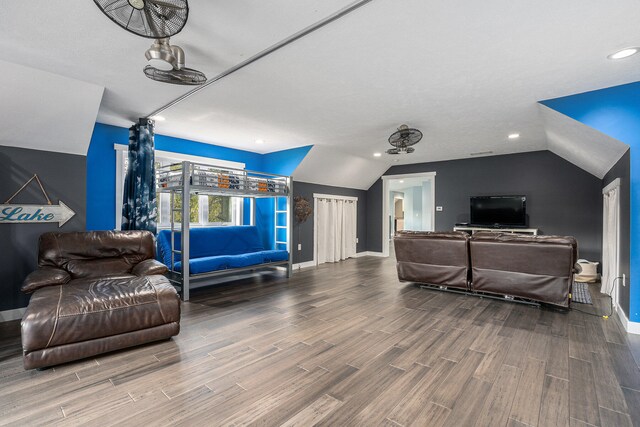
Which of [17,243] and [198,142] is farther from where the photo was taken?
[198,142]

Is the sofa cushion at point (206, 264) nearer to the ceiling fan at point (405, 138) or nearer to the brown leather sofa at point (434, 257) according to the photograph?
the brown leather sofa at point (434, 257)

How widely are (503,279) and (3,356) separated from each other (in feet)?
18.2

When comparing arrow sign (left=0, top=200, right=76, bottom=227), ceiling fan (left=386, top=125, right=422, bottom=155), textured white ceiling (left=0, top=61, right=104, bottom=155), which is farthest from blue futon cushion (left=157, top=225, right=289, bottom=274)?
ceiling fan (left=386, top=125, right=422, bottom=155)

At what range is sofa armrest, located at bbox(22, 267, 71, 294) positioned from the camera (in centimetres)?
279

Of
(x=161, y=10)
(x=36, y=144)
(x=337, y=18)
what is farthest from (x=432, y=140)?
(x=36, y=144)

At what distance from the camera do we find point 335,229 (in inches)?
311

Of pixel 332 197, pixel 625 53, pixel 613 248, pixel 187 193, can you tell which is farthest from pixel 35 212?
pixel 613 248

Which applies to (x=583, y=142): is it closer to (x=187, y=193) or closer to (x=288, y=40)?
(x=288, y=40)

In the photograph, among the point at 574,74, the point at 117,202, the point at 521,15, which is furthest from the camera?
the point at 117,202

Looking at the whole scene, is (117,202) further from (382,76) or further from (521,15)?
(521,15)

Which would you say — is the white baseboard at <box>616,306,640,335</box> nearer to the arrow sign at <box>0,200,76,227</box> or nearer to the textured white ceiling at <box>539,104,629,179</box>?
the textured white ceiling at <box>539,104,629,179</box>

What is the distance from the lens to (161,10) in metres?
1.70

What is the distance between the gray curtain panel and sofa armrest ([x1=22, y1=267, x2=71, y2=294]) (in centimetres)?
130

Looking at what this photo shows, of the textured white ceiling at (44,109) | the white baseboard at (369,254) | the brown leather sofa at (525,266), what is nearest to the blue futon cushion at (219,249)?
the textured white ceiling at (44,109)
